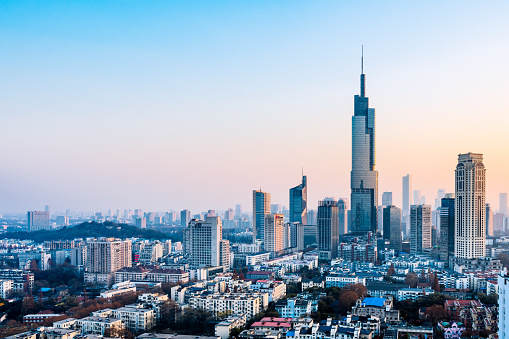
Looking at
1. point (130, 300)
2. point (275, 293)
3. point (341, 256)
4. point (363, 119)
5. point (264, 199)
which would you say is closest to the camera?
point (130, 300)

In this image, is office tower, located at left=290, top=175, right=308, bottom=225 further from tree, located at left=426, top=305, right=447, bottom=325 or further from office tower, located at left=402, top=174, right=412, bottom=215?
tree, located at left=426, top=305, right=447, bottom=325

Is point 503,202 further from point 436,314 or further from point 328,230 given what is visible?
point 436,314

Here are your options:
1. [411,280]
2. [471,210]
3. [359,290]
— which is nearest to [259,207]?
[471,210]

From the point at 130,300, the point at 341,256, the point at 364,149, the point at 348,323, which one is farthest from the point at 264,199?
the point at 348,323

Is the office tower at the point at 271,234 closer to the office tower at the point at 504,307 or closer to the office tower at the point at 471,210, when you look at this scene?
the office tower at the point at 471,210

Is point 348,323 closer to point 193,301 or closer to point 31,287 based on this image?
point 193,301

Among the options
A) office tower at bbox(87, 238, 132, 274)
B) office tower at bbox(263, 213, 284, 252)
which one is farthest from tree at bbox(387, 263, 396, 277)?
office tower at bbox(87, 238, 132, 274)
